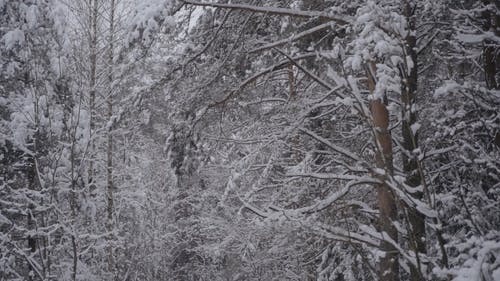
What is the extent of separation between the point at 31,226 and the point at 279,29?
592cm

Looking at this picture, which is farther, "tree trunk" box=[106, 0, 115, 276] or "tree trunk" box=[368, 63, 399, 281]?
"tree trunk" box=[106, 0, 115, 276]

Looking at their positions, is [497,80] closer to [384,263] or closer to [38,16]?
Result: [384,263]

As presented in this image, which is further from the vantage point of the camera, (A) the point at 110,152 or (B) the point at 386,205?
(A) the point at 110,152

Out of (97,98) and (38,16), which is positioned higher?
(38,16)

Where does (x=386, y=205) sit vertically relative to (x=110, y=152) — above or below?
below

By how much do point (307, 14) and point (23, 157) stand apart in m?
6.42

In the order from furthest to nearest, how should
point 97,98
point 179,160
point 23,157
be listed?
point 97,98 < point 23,157 < point 179,160

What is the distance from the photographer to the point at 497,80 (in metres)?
4.36

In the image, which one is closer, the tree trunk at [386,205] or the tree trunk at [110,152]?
the tree trunk at [386,205]

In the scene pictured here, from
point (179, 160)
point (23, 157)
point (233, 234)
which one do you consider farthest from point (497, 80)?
point (23, 157)

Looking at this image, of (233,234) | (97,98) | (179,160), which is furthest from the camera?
(97,98)

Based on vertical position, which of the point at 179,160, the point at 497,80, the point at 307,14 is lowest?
the point at 179,160

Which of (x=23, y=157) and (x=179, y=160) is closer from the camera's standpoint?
(x=179, y=160)

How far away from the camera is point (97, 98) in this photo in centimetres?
1053
